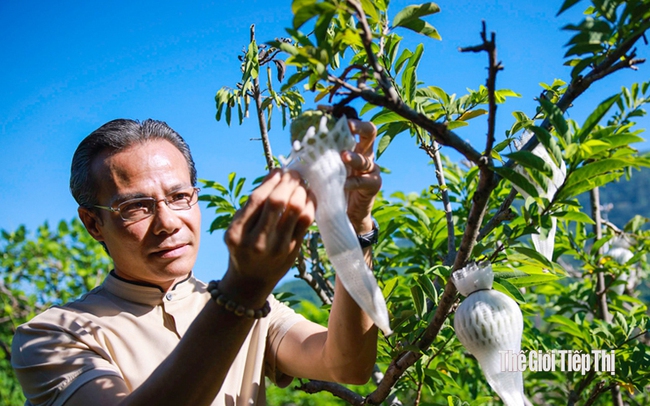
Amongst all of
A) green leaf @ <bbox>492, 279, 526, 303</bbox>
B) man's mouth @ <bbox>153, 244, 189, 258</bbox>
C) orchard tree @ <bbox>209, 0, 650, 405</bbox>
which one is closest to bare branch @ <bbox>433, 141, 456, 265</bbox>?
orchard tree @ <bbox>209, 0, 650, 405</bbox>

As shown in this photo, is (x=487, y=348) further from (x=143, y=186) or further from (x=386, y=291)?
(x=143, y=186)

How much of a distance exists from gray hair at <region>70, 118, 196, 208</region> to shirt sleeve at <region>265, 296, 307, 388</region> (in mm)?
512

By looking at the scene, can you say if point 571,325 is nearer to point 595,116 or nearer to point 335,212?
point 595,116

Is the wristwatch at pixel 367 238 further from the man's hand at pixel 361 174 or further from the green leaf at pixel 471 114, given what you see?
the green leaf at pixel 471 114

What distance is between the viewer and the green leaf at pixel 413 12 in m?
1.09

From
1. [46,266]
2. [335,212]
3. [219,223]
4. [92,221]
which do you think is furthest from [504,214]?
[46,266]

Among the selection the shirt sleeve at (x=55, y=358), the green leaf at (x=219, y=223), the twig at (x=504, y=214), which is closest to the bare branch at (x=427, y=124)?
the twig at (x=504, y=214)

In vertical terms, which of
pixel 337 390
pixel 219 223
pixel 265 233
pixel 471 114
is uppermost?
pixel 471 114

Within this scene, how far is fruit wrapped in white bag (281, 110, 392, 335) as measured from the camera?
943mm

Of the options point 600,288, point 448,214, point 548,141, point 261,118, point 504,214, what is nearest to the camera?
point 548,141

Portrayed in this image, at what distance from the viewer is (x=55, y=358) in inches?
47.2

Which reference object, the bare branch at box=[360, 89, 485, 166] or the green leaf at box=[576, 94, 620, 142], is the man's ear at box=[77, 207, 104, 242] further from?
the green leaf at box=[576, 94, 620, 142]

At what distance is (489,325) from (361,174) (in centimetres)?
38

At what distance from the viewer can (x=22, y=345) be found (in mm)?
1260
